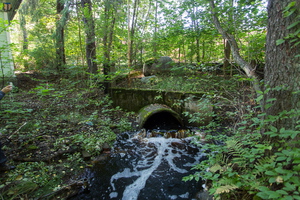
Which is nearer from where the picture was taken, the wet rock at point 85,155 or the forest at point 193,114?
the forest at point 193,114

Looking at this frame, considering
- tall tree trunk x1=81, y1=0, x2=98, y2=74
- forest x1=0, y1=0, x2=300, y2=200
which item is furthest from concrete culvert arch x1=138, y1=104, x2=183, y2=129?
tall tree trunk x1=81, y1=0, x2=98, y2=74

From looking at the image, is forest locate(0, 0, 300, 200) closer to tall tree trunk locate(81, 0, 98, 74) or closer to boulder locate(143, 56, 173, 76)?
tall tree trunk locate(81, 0, 98, 74)

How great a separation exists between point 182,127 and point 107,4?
6078mm

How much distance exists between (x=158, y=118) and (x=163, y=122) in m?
0.37

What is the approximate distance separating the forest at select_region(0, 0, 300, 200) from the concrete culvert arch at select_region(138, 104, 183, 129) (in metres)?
0.50

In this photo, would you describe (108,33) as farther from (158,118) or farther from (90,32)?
(158,118)

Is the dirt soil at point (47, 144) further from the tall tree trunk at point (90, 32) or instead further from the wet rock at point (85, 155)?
the tall tree trunk at point (90, 32)

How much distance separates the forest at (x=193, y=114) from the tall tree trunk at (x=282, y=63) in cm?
1

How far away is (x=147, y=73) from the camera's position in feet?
34.0

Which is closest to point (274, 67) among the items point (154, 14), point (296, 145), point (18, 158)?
point (296, 145)

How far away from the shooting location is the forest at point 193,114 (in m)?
1.98

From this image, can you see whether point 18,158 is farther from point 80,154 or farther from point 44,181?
point 80,154

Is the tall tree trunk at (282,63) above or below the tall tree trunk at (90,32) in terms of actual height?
below

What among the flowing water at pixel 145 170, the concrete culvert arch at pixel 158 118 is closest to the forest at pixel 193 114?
the flowing water at pixel 145 170
